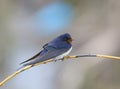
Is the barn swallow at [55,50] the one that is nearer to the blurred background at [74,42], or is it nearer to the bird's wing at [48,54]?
the bird's wing at [48,54]

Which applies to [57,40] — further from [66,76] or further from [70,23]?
[70,23]

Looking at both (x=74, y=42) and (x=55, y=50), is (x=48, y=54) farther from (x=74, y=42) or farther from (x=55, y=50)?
(x=74, y=42)

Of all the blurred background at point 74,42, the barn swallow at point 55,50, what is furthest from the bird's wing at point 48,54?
the blurred background at point 74,42

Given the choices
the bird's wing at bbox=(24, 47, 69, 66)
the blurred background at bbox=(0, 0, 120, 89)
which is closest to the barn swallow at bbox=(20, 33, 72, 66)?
the bird's wing at bbox=(24, 47, 69, 66)

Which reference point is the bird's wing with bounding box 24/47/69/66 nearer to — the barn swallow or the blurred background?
the barn swallow

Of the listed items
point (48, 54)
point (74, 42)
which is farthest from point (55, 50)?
point (74, 42)
